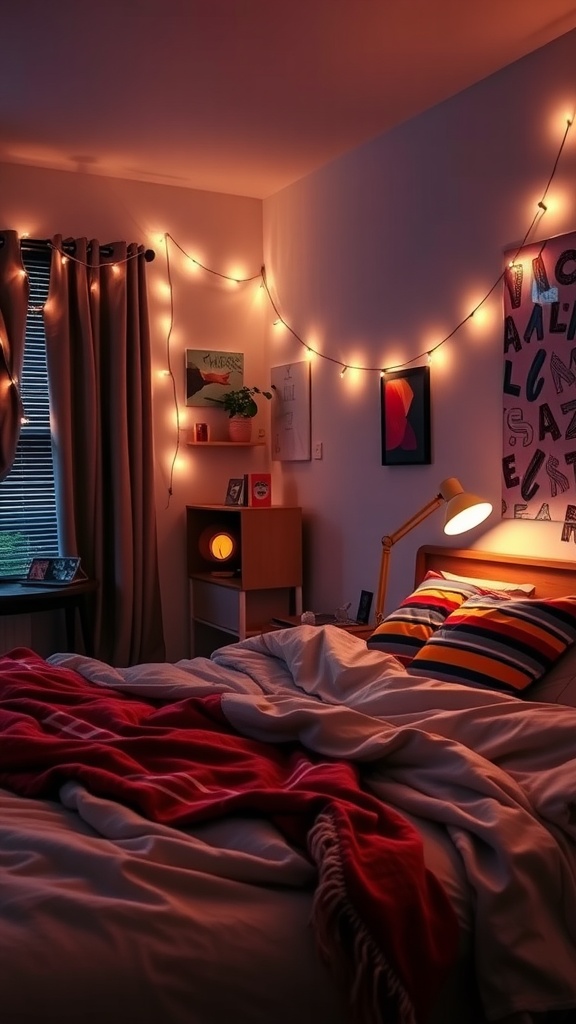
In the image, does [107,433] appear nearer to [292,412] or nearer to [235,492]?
[235,492]

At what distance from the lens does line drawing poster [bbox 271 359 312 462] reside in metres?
4.29

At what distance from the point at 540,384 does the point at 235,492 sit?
1.72 metres

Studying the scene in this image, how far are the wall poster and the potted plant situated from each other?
4cm

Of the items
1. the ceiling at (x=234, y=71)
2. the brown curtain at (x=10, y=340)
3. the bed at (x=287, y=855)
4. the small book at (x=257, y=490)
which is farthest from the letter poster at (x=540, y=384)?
the brown curtain at (x=10, y=340)

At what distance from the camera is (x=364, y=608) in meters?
3.70

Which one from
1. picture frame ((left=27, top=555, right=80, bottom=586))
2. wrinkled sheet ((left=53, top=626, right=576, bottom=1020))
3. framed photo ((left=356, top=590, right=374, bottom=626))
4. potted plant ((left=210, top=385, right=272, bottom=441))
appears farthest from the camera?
potted plant ((left=210, top=385, right=272, bottom=441))

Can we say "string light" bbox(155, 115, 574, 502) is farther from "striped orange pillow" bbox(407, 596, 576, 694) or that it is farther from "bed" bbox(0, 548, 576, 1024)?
"bed" bbox(0, 548, 576, 1024)

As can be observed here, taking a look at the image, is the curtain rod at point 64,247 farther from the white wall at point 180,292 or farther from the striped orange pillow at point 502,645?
the striped orange pillow at point 502,645

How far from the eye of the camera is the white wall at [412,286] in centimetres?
305

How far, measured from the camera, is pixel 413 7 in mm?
2744

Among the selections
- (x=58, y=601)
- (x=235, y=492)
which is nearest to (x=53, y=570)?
(x=58, y=601)

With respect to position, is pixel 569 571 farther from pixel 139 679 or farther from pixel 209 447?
pixel 209 447

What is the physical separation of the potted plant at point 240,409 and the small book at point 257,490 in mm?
354

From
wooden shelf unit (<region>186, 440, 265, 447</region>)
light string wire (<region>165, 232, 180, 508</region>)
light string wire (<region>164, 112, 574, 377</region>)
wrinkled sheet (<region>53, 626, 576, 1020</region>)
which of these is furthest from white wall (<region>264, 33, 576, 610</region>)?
wrinkled sheet (<region>53, 626, 576, 1020</region>)
